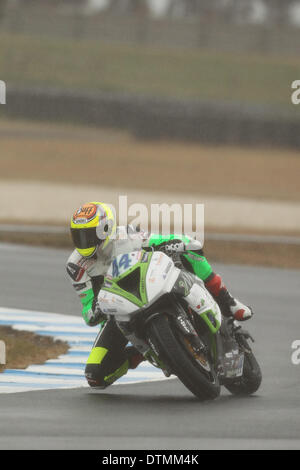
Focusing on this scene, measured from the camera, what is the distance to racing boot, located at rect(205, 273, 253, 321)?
7.95 m

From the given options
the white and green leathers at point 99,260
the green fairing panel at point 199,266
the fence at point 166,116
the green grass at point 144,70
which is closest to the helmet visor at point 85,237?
the white and green leathers at point 99,260

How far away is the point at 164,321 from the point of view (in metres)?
7.12

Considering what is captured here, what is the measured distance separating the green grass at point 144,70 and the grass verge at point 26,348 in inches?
→ 1404

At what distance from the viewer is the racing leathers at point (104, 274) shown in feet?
25.1

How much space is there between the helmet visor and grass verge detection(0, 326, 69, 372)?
160 centimetres

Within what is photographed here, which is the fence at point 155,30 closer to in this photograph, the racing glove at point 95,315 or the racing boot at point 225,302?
the racing boot at point 225,302

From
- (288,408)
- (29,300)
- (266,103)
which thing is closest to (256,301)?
(29,300)

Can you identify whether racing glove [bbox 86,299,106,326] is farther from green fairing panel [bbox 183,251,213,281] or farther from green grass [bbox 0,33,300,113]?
green grass [bbox 0,33,300,113]

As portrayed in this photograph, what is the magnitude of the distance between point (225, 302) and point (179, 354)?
105 centimetres

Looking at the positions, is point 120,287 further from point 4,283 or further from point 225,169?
point 225,169

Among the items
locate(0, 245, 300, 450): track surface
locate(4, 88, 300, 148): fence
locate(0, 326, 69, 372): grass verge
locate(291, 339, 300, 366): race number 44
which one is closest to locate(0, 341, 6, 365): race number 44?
locate(0, 326, 69, 372): grass verge

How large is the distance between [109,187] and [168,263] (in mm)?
21372

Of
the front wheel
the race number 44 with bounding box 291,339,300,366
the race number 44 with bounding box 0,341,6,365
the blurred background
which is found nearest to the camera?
the front wheel

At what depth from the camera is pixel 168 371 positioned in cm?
721
